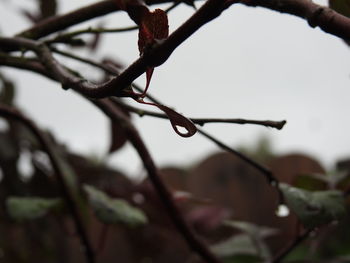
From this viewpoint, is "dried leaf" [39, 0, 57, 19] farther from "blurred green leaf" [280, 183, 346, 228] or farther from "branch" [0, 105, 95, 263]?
"blurred green leaf" [280, 183, 346, 228]

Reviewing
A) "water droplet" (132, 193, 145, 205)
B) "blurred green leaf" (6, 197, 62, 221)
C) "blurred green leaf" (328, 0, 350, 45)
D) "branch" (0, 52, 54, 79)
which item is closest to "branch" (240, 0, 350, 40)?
"blurred green leaf" (328, 0, 350, 45)

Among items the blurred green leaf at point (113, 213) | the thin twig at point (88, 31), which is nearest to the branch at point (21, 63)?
the thin twig at point (88, 31)

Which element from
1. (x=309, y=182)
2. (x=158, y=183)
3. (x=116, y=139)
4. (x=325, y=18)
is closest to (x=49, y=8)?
(x=116, y=139)

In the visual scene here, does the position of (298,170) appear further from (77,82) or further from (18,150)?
(77,82)

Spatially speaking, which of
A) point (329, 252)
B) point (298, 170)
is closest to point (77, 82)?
point (298, 170)

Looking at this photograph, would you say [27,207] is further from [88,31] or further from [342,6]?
[342,6]
